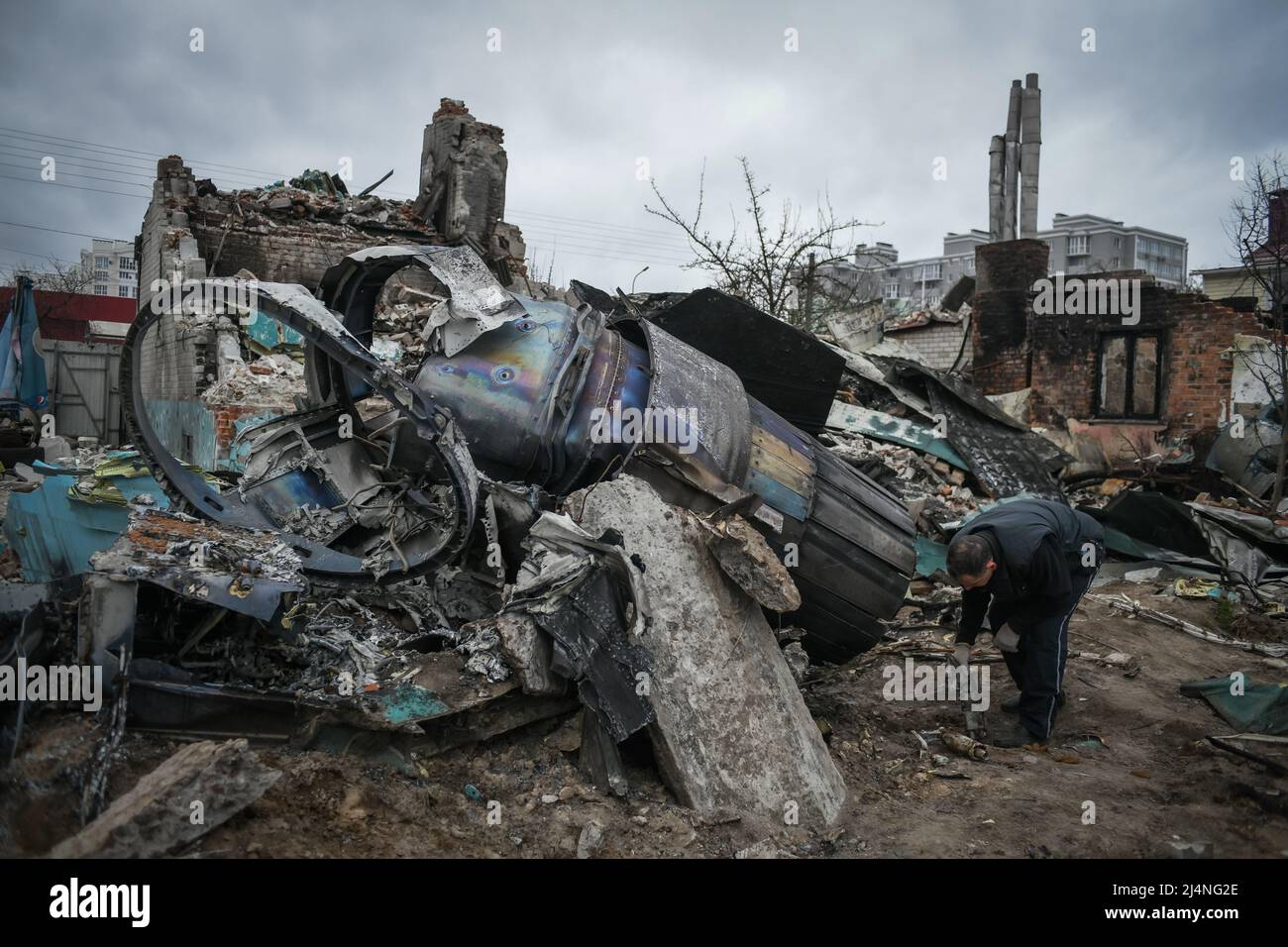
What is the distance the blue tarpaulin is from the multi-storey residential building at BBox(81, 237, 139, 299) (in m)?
21.5

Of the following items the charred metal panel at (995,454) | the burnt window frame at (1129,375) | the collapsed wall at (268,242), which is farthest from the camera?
the burnt window frame at (1129,375)

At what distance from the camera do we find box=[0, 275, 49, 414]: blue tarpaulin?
1158 cm

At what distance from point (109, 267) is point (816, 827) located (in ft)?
157

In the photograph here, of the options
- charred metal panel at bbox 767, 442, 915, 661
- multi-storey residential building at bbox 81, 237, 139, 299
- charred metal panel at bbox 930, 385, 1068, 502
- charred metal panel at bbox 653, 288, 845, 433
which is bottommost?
charred metal panel at bbox 767, 442, 915, 661

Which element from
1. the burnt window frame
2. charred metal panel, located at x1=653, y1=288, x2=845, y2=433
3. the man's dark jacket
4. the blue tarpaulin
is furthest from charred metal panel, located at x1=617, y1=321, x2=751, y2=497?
the blue tarpaulin

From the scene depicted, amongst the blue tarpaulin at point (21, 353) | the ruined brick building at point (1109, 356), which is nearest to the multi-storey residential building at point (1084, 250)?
the ruined brick building at point (1109, 356)

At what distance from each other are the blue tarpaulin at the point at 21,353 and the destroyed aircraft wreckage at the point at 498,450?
9.96 meters

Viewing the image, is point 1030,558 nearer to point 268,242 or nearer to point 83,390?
point 268,242

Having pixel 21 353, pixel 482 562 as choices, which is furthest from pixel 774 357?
pixel 21 353

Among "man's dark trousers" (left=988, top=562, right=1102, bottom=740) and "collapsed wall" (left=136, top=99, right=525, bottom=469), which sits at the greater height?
"collapsed wall" (left=136, top=99, right=525, bottom=469)

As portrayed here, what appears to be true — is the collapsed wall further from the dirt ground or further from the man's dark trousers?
the man's dark trousers

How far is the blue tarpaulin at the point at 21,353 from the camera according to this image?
38.0 ft

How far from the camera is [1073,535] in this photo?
436 centimetres

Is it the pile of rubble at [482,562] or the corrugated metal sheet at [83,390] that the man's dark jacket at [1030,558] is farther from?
the corrugated metal sheet at [83,390]
